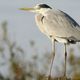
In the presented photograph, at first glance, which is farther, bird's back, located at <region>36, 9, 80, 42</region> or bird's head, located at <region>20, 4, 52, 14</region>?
bird's head, located at <region>20, 4, 52, 14</region>

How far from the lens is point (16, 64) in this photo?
6.58 meters

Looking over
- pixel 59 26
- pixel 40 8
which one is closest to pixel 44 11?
pixel 40 8

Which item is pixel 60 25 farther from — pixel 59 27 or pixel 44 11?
pixel 44 11

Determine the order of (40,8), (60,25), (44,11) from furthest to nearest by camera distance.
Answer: (40,8)
(44,11)
(60,25)

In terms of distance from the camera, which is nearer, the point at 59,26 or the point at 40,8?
the point at 59,26

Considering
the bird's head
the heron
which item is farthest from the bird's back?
Answer: the bird's head

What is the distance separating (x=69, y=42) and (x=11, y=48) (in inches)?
93.6

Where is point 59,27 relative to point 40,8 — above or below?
below

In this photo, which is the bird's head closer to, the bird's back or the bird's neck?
the bird's neck

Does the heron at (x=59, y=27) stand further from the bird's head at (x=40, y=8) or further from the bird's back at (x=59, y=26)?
the bird's head at (x=40, y=8)

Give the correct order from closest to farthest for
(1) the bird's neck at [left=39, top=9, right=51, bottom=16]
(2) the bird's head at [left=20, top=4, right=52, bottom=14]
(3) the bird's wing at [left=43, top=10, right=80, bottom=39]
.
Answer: (3) the bird's wing at [left=43, top=10, right=80, bottom=39]
(1) the bird's neck at [left=39, top=9, right=51, bottom=16]
(2) the bird's head at [left=20, top=4, right=52, bottom=14]

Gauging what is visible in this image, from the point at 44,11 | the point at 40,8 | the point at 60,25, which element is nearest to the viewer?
the point at 60,25

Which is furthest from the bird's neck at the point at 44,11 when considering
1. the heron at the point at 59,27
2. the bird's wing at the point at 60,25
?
the bird's wing at the point at 60,25

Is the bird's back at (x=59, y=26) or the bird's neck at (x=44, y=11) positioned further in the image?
the bird's neck at (x=44, y=11)
